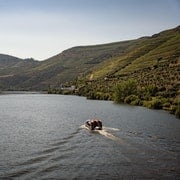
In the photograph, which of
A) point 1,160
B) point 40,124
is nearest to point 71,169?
point 1,160

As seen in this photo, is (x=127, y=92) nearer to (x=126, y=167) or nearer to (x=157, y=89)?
(x=157, y=89)

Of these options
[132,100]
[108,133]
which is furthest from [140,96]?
[108,133]

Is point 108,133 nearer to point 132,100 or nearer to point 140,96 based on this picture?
point 132,100

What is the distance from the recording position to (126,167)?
4350 centimetres

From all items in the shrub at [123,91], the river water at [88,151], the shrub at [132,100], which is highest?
the shrub at [123,91]

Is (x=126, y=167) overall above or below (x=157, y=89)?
below

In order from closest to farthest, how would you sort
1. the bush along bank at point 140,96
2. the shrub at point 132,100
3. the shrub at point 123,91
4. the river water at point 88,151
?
the river water at point 88,151
the bush along bank at point 140,96
the shrub at point 132,100
the shrub at point 123,91

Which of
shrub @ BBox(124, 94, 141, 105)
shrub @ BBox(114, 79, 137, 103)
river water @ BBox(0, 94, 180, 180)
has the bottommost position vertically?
river water @ BBox(0, 94, 180, 180)

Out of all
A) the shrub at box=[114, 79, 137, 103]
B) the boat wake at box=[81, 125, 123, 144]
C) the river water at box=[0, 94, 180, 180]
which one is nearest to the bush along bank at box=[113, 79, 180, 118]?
the shrub at box=[114, 79, 137, 103]

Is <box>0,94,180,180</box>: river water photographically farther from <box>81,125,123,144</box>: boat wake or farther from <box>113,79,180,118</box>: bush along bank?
<box>113,79,180,118</box>: bush along bank

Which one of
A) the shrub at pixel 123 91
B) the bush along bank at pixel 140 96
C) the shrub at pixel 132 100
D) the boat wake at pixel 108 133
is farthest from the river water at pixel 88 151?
the shrub at pixel 123 91

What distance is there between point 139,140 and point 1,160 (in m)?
25.2

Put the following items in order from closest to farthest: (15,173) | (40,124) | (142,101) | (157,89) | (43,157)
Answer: (15,173), (43,157), (40,124), (142,101), (157,89)

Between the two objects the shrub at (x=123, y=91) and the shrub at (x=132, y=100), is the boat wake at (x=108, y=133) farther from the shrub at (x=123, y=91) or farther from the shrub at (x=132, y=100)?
the shrub at (x=123, y=91)
